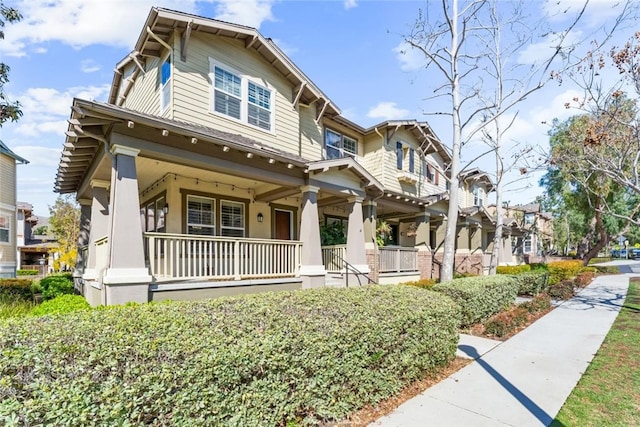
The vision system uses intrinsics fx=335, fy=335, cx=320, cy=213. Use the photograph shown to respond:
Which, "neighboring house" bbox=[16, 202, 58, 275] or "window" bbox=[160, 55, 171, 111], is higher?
"window" bbox=[160, 55, 171, 111]

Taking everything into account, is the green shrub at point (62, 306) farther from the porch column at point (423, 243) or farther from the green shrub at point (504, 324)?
the porch column at point (423, 243)

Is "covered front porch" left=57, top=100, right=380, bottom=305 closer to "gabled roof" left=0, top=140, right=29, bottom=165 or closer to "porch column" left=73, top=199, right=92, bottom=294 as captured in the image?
"porch column" left=73, top=199, right=92, bottom=294

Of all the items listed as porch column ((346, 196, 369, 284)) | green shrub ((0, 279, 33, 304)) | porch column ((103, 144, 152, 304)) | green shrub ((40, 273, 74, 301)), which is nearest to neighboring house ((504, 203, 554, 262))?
porch column ((346, 196, 369, 284))

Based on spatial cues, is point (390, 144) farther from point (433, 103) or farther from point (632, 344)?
point (632, 344)

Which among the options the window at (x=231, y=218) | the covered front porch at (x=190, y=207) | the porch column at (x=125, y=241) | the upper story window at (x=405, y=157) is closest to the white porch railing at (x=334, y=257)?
the covered front porch at (x=190, y=207)

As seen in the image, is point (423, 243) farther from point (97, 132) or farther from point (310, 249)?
point (97, 132)

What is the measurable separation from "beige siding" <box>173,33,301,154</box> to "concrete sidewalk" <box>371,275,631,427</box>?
27.4 ft

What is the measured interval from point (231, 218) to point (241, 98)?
404 centimetres

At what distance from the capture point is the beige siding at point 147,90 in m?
10.3

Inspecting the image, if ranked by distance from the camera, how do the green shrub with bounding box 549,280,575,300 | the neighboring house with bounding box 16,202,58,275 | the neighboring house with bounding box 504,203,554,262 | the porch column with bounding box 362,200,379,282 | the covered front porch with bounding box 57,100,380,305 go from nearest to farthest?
the covered front porch with bounding box 57,100,380,305 < the green shrub with bounding box 549,280,575,300 < the porch column with bounding box 362,200,379,282 < the neighboring house with bounding box 16,202,58,275 < the neighboring house with bounding box 504,203,554,262

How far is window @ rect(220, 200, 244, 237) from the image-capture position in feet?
37.7

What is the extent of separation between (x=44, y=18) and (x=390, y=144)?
13.1 metres

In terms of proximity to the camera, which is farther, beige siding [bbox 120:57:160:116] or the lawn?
beige siding [bbox 120:57:160:116]

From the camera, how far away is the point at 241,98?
10.7m
